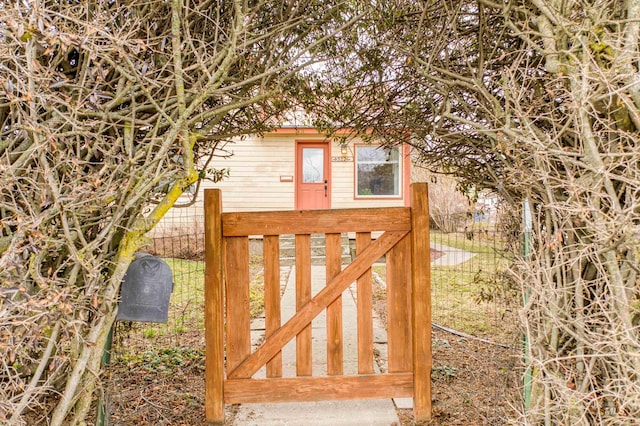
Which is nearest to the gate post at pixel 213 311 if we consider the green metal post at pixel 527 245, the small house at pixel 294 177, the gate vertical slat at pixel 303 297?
the gate vertical slat at pixel 303 297

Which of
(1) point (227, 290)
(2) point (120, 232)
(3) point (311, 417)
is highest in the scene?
(2) point (120, 232)

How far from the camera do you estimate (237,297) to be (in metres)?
2.59

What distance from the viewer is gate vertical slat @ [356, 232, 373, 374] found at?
2.62 m

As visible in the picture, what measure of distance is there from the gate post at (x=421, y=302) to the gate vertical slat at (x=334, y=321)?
0.52 m

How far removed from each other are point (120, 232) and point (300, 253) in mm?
1143

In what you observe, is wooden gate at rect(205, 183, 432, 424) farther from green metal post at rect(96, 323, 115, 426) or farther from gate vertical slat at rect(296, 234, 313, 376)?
green metal post at rect(96, 323, 115, 426)

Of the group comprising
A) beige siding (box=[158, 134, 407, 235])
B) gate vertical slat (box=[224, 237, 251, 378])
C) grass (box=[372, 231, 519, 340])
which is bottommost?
grass (box=[372, 231, 519, 340])

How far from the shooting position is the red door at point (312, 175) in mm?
10852

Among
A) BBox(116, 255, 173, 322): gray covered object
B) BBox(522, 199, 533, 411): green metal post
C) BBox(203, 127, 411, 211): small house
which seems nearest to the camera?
BBox(522, 199, 533, 411): green metal post

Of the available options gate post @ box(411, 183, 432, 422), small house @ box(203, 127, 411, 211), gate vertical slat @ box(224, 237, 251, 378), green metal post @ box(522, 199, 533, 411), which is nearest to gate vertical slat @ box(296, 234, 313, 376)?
gate vertical slat @ box(224, 237, 251, 378)

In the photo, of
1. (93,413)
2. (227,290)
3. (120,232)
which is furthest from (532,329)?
(93,413)

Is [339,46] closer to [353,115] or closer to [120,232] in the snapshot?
[353,115]

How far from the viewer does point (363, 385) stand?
2.58 metres

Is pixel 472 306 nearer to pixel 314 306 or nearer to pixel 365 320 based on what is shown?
pixel 365 320
